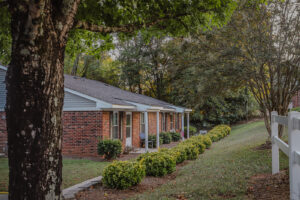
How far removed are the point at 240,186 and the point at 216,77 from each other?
21.5 feet

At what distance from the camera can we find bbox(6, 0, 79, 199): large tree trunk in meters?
3.20

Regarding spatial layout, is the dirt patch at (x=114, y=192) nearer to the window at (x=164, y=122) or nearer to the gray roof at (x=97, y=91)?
the gray roof at (x=97, y=91)

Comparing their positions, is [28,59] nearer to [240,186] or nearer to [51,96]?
[51,96]

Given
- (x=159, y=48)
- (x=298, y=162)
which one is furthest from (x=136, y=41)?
(x=298, y=162)

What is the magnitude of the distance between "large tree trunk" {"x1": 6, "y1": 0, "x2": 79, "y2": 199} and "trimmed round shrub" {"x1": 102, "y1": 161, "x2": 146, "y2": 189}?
3497mm

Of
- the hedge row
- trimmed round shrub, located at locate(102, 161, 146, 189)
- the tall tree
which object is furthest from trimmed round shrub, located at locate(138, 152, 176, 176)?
the tall tree

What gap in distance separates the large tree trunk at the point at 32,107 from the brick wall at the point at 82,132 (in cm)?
1056

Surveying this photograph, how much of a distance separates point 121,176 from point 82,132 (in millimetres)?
7689

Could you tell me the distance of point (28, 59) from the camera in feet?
10.6

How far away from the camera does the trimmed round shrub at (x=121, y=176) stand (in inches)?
268

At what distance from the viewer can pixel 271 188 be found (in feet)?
17.3

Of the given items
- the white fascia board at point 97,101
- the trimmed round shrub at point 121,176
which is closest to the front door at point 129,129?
the white fascia board at point 97,101

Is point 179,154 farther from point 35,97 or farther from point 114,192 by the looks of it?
point 35,97

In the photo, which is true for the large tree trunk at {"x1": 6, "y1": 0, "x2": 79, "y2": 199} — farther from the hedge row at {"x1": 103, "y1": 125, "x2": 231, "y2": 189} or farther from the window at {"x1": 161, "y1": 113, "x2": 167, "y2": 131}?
the window at {"x1": 161, "y1": 113, "x2": 167, "y2": 131}
